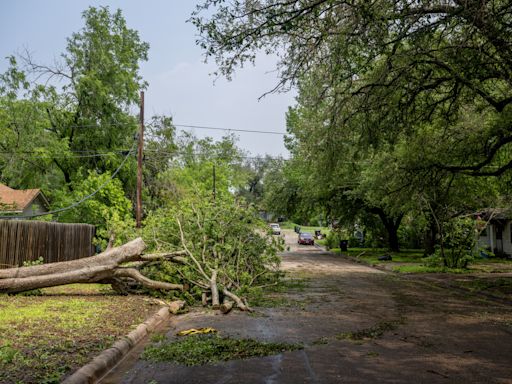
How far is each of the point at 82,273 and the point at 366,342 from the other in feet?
25.9

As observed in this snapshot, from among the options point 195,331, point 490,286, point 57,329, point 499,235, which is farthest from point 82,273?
point 499,235

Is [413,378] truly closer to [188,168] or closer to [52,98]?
[52,98]

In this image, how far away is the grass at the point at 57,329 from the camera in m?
5.59

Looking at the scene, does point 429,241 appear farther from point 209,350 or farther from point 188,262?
point 209,350

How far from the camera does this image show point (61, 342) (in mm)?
6914

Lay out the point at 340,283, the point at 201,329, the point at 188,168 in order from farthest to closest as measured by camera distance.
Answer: the point at 188,168 → the point at 340,283 → the point at 201,329

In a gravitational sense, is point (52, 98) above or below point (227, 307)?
above

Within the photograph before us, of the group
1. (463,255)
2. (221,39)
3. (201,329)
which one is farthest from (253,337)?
(463,255)

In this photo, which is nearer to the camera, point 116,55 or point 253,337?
point 253,337

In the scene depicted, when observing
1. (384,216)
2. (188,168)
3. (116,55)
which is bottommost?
(384,216)

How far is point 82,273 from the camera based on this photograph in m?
12.5

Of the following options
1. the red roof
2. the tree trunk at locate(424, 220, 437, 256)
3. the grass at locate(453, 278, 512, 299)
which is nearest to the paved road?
the grass at locate(453, 278, 512, 299)

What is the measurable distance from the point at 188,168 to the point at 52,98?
2507 centimetres

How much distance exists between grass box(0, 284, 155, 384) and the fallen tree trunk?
14.4 inches
